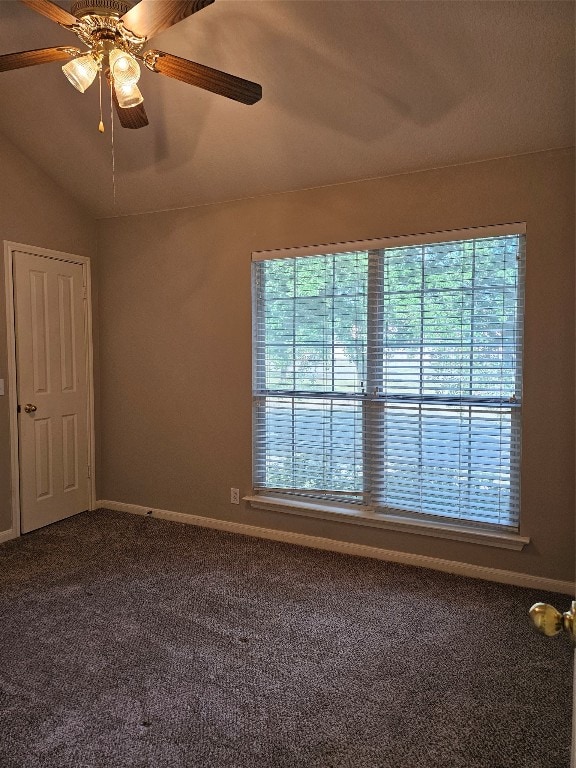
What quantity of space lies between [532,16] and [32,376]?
3.72 metres

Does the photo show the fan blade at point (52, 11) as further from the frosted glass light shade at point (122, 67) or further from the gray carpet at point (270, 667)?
the gray carpet at point (270, 667)

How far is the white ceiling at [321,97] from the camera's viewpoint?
7.59 ft

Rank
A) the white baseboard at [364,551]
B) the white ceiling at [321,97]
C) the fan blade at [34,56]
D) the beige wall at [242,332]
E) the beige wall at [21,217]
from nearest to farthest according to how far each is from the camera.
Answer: the fan blade at [34,56] → the white ceiling at [321,97] → the beige wall at [242,332] → the white baseboard at [364,551] → the beige wall at [21,217]

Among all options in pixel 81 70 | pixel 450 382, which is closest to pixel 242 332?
pixel 450 382

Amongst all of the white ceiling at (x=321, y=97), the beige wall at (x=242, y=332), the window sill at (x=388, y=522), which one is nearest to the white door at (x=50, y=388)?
the beige wall at (x=242, y=332)

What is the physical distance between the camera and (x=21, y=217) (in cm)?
381

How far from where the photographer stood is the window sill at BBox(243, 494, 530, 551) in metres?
3.08

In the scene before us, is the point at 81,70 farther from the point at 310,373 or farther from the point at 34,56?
the point at 310,373

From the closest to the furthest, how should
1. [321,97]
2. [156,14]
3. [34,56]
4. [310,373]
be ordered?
[156,14]
[34,56]
[321,97]
[310,373]

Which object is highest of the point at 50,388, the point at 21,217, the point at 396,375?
the point at 21,217

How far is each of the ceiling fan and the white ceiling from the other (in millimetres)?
556

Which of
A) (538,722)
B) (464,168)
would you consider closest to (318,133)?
(464,168)

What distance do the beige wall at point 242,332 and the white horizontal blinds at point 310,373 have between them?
0.15m

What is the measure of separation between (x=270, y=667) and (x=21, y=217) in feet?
11.3
